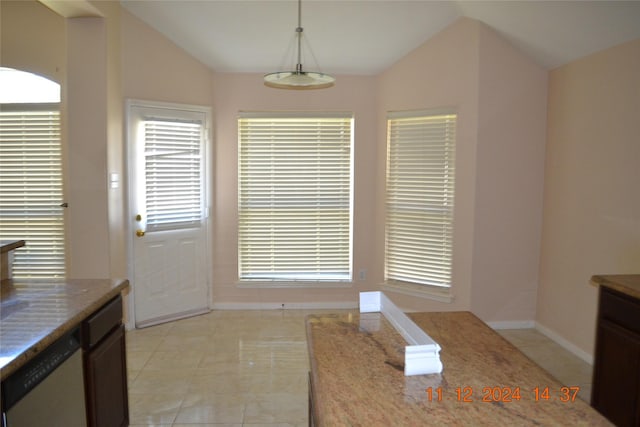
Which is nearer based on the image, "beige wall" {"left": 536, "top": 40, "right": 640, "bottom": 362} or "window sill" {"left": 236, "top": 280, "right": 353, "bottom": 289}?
"beige wall" {"left": 536, "top": 40, "right": 640, "bottom": 362}

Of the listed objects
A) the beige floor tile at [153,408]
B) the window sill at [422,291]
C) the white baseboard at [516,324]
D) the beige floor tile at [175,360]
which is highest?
the window sill at [422,291]

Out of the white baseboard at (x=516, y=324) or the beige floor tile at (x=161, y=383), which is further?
the white baseboard at (x=516, y=324)

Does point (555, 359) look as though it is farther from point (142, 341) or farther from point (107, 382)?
point (142, 341)

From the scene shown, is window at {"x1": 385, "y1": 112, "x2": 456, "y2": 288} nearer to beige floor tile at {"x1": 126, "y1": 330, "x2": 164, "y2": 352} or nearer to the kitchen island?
beige floor tile at {"x1": 126, "y1": 330, "x2": 164, "y2": 352}

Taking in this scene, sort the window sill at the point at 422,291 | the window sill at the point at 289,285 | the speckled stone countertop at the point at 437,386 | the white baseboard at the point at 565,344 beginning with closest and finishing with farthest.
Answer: the speckled stone countertop at the point at 437,386 < the white baseboard at the point at 565,344 < the window sill at the point at 422,291 < the window sill at the point at 289,285

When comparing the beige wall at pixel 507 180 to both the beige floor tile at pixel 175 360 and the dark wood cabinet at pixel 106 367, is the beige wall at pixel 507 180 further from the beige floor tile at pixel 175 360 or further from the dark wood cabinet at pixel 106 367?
the dark wood cabinet at pixel 106 367

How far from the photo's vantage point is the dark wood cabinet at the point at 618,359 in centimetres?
237

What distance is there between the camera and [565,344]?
3.99 m

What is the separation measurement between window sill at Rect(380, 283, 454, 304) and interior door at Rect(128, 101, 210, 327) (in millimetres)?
1954

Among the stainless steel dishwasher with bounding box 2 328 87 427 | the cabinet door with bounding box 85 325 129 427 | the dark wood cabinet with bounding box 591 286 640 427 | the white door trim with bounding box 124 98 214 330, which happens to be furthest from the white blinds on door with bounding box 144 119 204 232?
the dark wood cabinet with bounding box 591 286 640 427

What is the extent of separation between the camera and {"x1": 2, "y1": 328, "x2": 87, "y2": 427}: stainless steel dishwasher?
1.55m

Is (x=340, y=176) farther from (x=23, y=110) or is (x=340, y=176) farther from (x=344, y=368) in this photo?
(x=344, y=368)
